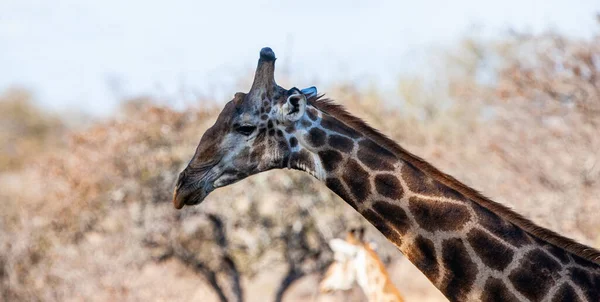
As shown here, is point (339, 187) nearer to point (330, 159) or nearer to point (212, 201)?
point (330, 159)

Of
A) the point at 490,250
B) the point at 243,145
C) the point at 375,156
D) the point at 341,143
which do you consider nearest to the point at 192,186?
the point at 243,145

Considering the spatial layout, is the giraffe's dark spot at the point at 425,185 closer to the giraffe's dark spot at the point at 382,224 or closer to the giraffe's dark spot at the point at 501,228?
the giraffe's dark spot at the point at 501,228

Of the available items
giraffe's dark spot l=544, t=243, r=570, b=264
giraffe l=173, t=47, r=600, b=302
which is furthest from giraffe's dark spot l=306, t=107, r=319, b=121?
giraffe's dark spot l=544, t=243, r=570, b=264

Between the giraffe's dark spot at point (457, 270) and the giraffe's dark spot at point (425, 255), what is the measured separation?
0.18 ft

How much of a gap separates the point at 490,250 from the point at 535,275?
26 centimetres

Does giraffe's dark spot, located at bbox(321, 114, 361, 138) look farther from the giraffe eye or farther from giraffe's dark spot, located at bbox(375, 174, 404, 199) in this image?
the giraffe eye

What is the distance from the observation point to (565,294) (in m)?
5.05

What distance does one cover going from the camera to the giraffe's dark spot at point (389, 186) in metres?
5.38

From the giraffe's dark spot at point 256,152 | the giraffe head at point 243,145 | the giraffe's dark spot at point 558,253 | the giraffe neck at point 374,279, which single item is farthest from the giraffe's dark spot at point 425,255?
the giraffe neck at point 374,279

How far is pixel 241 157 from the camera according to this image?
18.3ft

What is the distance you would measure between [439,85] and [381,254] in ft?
41.3

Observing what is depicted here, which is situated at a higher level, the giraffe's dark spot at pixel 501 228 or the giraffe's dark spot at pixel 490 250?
the giraffe's dark spot at pixel 501 228

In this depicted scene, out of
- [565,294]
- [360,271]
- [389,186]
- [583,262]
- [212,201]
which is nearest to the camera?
[565,294]

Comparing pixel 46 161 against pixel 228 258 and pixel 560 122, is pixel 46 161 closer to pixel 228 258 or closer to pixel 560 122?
pixel 228 258
